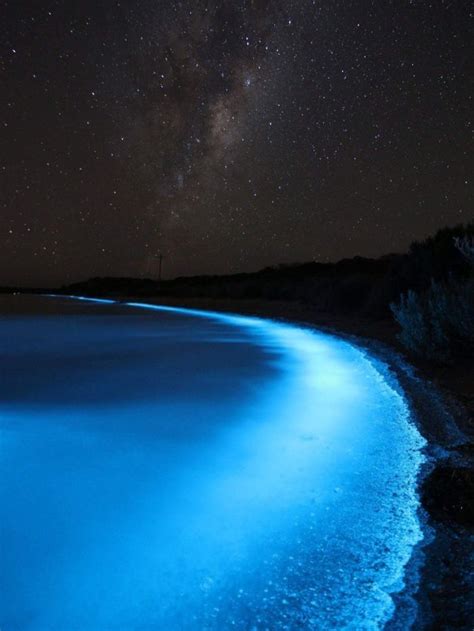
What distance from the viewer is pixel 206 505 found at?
381cm

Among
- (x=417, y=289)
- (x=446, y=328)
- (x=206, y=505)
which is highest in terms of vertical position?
(x=417, y=289)

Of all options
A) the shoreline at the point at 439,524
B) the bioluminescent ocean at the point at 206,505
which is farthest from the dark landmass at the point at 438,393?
the bioluminescent ocean at the point at 206,505

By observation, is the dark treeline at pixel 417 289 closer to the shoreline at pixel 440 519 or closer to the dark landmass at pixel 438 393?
the dark landmass at pixel 438 393

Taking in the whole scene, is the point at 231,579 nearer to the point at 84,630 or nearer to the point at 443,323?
the point at 84,630

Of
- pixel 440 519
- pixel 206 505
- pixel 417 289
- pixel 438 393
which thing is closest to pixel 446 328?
pixel 438 393

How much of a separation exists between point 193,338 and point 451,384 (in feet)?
31.9

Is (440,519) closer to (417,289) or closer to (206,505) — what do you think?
(206,505)

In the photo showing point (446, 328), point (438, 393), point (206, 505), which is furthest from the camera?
point (446, 328)

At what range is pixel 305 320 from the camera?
805 inches

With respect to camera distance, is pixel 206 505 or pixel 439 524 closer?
pixel 439 524

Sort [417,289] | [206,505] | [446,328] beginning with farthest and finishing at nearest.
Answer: [417,289], [446,328], [206,505]

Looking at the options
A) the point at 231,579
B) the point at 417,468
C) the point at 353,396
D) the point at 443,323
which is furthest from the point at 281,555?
the point at 443,323

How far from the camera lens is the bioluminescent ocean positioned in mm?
2520

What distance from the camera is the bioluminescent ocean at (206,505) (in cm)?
252
